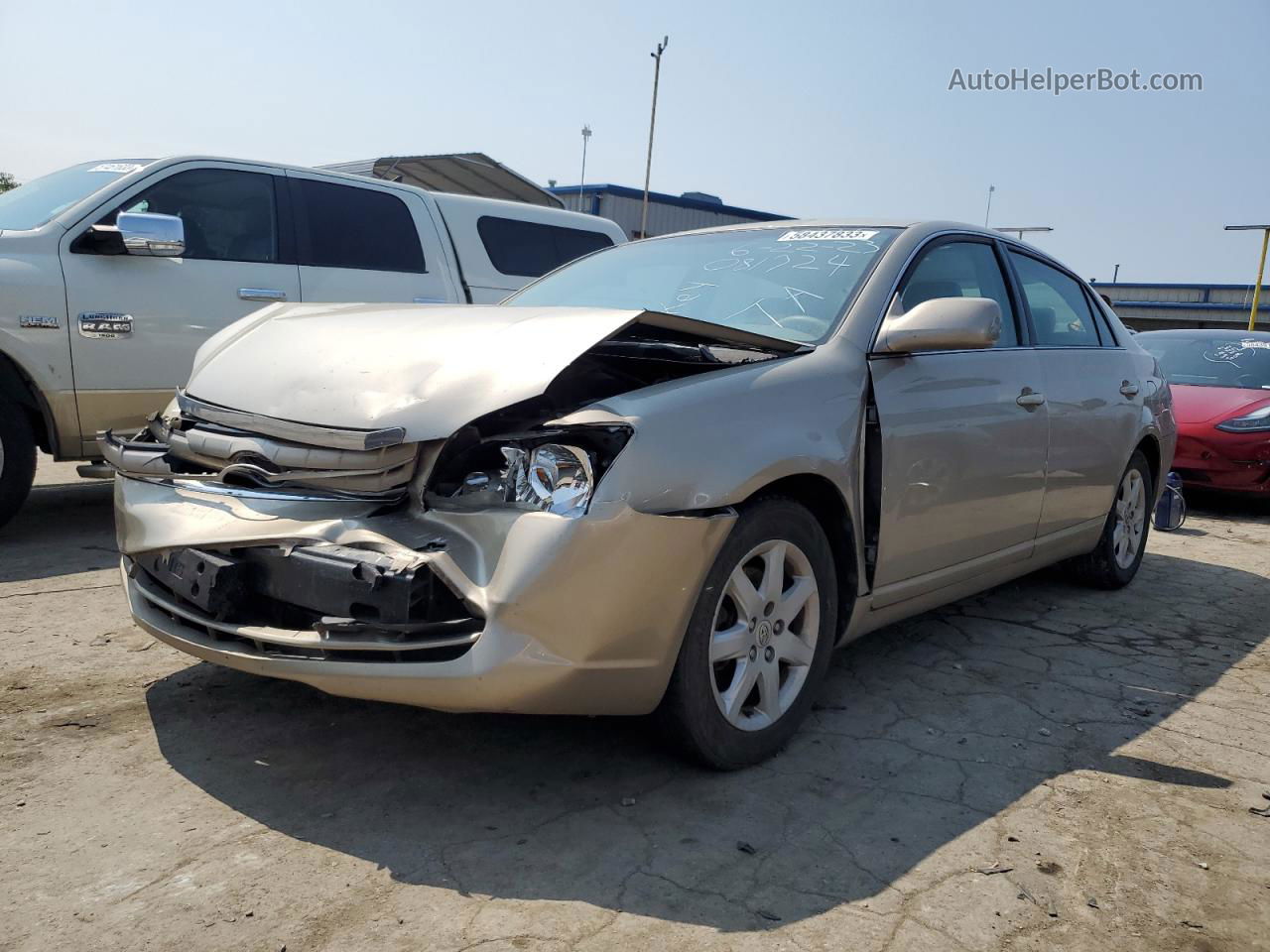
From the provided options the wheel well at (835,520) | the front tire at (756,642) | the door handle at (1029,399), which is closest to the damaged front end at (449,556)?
the front tire at (756,642)

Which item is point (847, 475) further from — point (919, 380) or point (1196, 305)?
point (1196, 305)

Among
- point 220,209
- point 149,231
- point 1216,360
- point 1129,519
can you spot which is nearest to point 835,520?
point 1129,519

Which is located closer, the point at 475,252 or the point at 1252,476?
the point at 475,252

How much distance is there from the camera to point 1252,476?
26.4 ft

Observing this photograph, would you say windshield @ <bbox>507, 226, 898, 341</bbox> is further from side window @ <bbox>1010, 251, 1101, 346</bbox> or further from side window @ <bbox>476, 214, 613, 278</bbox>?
side window @ <bbox>476, 214, 613, 278</bbox>

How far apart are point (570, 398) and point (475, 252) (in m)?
4.50

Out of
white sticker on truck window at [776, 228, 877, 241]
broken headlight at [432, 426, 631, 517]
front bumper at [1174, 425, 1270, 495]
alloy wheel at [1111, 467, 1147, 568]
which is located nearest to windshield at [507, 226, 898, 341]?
white sticker on truck window at [776, 228, 877, 241]

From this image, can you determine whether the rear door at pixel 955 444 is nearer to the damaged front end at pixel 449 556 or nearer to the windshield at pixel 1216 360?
the damaged front end at pixel 449 556

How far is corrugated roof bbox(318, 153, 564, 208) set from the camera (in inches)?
520

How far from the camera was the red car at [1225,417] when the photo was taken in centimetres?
805

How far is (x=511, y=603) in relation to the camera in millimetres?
2408

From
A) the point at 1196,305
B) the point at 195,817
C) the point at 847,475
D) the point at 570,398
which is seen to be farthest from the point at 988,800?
the point at 1196,305

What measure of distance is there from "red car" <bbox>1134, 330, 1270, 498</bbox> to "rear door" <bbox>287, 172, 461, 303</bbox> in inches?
220

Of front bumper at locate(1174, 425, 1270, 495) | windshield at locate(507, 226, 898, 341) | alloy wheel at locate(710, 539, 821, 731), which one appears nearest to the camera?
alloy wheel at locate(710, 539, 821, 731)
